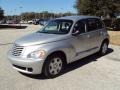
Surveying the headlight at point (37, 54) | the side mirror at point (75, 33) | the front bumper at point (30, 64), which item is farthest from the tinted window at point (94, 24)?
the front bumper at point (30, 64)

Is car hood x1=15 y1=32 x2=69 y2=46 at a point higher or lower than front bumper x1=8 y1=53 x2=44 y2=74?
higher

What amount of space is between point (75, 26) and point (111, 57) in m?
2.61

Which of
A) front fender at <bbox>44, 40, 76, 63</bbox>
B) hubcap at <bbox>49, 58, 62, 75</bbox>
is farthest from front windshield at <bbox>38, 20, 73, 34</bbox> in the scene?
hubcap at <bbox>49, 58, 62, 75</bbox>

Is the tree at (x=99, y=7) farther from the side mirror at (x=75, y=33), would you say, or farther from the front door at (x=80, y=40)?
the side mirror at (x=75, y=33)

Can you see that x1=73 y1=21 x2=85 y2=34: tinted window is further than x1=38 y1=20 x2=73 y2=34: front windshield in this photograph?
Yes

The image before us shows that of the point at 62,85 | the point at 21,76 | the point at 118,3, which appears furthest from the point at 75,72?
the point at 118,3

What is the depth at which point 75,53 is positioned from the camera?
23.6ft

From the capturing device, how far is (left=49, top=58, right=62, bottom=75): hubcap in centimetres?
637

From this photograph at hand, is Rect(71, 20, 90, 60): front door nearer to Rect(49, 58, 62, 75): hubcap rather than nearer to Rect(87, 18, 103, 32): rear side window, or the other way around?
Rect(87, 18, 103, 32): rear side window

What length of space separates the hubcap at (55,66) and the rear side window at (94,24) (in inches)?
84.1

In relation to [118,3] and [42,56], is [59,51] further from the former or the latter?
[118,3]

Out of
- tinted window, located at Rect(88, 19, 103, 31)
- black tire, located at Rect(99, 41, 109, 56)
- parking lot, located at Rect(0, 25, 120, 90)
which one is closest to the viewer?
parking lot, located at Rect(0, 25, 120, 90)

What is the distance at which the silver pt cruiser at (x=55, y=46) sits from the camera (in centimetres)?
604

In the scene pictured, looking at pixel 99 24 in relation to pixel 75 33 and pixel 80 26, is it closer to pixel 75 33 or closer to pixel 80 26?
pixel 80 26
